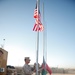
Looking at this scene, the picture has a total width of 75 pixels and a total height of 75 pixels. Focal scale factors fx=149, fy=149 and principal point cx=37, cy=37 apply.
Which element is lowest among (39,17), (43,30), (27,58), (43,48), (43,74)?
(43,74)

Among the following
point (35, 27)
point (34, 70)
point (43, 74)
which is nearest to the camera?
point (34, 70)

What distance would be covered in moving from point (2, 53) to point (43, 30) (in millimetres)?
1864

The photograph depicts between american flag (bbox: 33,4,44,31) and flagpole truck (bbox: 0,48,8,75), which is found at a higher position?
american flag (bbox: 33,4,44,31)

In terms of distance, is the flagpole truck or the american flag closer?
the flagpole truck

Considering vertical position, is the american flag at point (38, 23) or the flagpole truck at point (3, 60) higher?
the american flag at point (38, 23)

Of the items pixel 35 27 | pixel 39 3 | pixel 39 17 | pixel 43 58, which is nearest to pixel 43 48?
pixel 43 58

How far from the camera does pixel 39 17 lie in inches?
253

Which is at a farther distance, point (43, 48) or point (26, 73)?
point (43, 48)

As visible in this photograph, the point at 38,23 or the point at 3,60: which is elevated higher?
the point at 38,23

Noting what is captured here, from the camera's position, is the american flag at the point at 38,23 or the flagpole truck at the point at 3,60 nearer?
the flagpole truck at the point at 3,60

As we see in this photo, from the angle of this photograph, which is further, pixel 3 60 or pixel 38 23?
pixel 38 23

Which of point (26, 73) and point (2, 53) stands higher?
point (2, 53)

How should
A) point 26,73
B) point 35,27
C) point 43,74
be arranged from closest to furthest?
point 26,73 → point 43,74 → point 35,27

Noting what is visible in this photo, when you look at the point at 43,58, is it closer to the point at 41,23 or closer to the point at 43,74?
the point at 43,74
